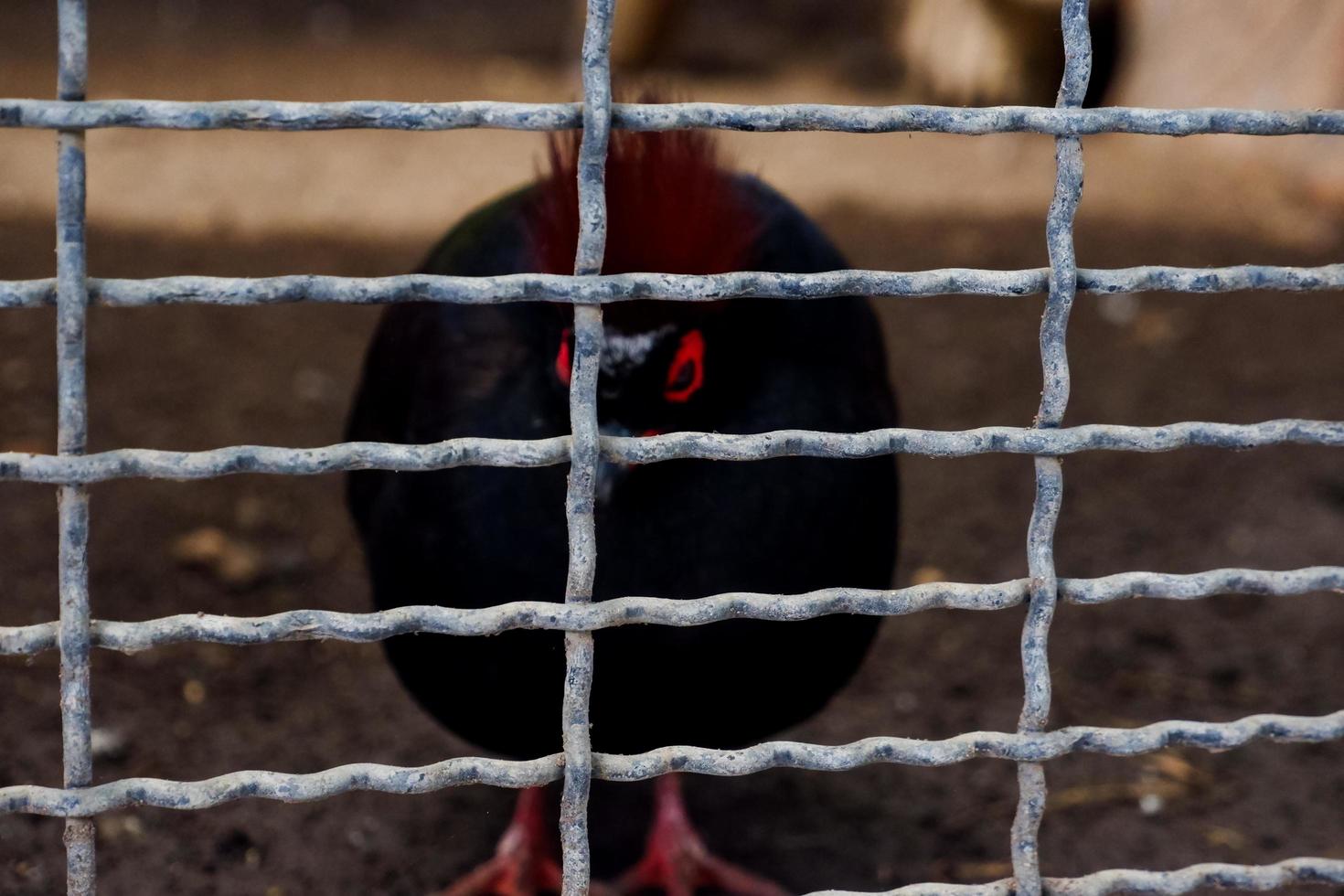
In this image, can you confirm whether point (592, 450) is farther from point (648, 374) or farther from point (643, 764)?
point (648, 374)

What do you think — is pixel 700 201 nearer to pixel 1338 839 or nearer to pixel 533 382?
pixel 533 382

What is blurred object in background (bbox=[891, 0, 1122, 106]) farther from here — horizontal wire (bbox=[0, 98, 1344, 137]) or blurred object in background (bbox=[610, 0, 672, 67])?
horizontal wire (bbox=[0, 98, 1344, 137])

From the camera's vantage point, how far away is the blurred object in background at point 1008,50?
590 cm

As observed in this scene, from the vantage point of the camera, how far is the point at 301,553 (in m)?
3.35

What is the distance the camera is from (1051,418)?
4.80 ft

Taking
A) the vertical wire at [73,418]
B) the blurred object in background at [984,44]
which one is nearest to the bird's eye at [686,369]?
the vertical wire at [73,418]

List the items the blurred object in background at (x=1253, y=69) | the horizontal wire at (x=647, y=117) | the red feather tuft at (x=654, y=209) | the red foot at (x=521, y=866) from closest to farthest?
1. the horizontal wire at (x=647, y=117)
2. the red feather tuft at (x=654, y=209)
3. the red foot at (x=521, y=866)
4. the blurred object in background at (x=1253, y=69)

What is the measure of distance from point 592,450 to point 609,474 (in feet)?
1.86

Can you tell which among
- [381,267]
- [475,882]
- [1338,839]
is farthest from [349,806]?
[381,267]

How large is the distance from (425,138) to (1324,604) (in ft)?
12.9

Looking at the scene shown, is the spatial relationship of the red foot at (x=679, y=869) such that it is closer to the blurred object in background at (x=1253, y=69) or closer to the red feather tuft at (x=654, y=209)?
the red feather tuft at (x=654, y=209)

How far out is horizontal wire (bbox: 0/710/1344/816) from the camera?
4.54 feet

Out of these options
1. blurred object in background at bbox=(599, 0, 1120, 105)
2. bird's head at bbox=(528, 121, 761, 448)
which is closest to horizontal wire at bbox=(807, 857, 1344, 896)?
bird's head at bbox=(528, 121, 761, 448)

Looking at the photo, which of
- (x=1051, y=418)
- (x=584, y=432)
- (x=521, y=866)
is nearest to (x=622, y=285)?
(x=584, y=432)
